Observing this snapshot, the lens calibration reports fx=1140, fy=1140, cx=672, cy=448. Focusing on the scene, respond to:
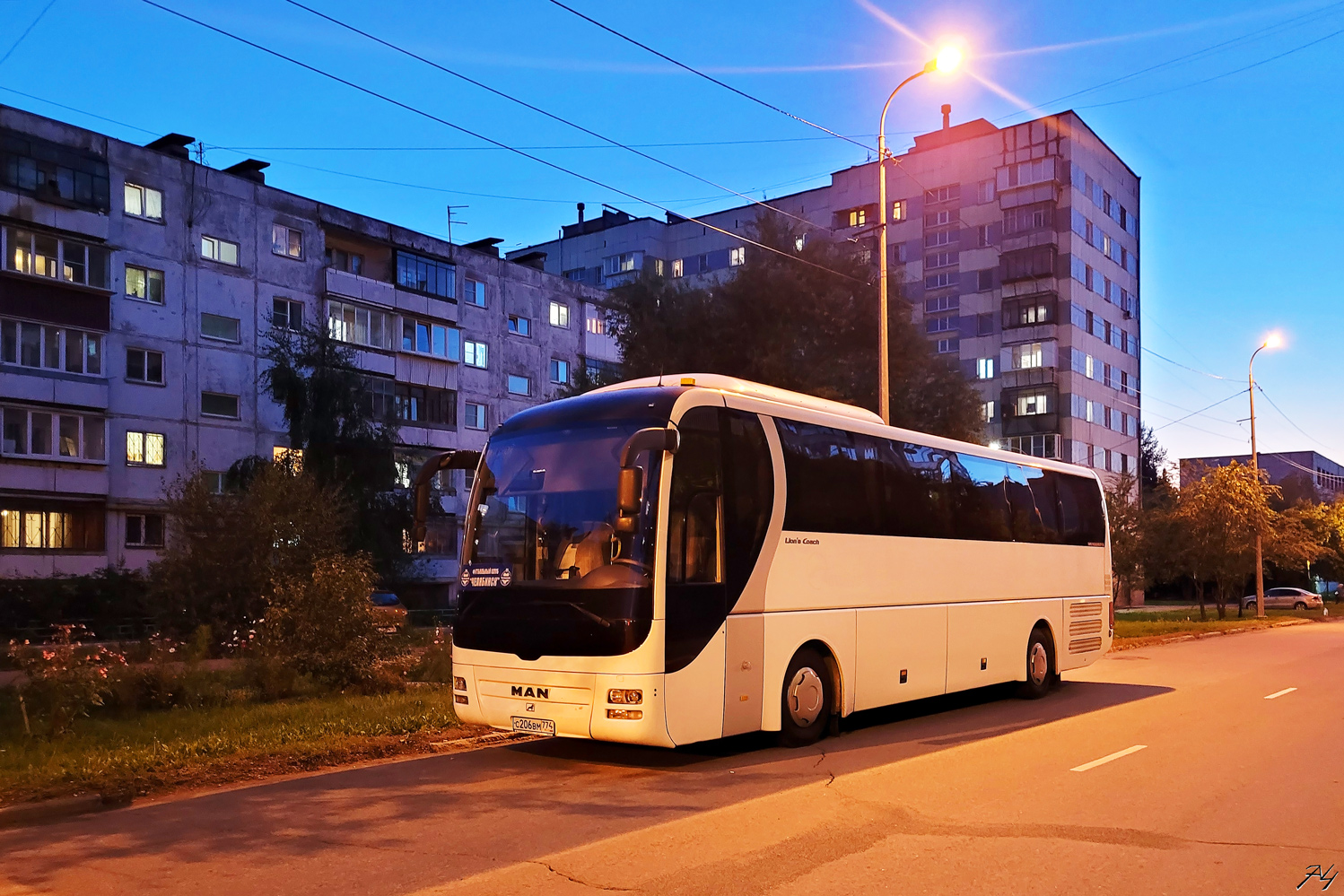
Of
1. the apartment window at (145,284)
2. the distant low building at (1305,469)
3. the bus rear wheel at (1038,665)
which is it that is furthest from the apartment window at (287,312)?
the distant low building at (1305,469)

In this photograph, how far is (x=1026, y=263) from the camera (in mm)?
69750

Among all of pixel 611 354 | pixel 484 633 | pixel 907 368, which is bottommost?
pixel 484 633

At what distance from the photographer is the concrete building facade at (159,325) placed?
3675cm

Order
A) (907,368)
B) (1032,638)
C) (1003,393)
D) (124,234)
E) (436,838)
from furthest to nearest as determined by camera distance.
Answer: (1003,393), (124,234), (907,368), (1032,638), (436,838)

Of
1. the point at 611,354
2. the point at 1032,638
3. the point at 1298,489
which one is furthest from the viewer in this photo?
the point at 1298,489

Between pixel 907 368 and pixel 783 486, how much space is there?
67.5 ft

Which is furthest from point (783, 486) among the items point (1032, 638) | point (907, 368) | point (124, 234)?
point (124, 234)

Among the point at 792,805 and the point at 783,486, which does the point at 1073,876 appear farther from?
the point at 783,486

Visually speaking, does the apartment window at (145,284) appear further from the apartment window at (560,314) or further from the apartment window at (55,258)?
the apartment window at (560,314)

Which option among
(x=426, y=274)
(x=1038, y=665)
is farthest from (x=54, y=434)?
(x=1038, y=665)

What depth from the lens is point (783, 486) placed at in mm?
11711

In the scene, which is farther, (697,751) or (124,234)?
(124,234)

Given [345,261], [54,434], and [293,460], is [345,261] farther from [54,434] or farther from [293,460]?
[293,460]

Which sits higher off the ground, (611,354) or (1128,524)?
(611,354)
